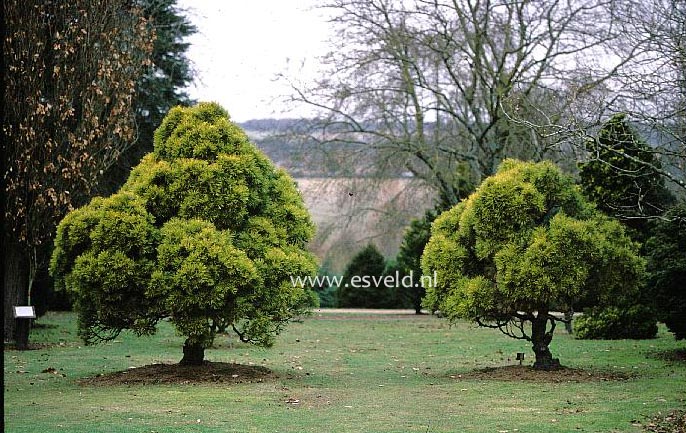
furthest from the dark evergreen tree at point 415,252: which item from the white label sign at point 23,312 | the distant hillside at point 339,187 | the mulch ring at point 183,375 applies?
the mulch ring at point 183,375

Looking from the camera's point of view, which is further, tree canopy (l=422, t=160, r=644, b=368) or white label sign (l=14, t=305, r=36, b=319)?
white label sign (l=14, t=305, r=36, b=319)

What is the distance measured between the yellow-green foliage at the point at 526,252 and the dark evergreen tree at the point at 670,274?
1.39 m

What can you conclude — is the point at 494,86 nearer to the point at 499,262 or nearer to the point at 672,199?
the point at 672,199

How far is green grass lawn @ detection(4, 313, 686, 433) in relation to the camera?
805 centimetres

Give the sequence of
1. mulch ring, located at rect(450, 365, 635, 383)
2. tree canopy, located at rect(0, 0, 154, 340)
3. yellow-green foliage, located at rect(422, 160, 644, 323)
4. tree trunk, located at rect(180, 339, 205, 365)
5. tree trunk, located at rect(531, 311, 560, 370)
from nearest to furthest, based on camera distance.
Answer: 1. yellow-green foliage, located at rect(422, 160, 644, 323)
2. mulch ring, located at rect(450, 365, 635, 383)
3. tree trunk, located at rect(180, 339, 205, 365)
4. tree trunk, located at rect(531, 311, 560, 370)
5. tree canopy, located at rect(0, 0, 154, 340)

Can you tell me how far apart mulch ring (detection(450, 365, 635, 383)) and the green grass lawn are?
0.51ft

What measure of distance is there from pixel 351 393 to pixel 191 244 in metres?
2.72

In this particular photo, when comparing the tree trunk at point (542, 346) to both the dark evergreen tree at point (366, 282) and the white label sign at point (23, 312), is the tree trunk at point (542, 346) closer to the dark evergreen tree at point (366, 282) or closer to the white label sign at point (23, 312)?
the white label sign at point (23, 312)

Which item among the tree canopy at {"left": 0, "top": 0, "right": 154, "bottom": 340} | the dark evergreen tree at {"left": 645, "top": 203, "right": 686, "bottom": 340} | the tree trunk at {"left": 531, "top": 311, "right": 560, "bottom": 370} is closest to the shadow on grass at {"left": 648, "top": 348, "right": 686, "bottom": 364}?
the dark evergreen tree at {"left": 645, "top": 203, "right": 686, "bottom": 340}

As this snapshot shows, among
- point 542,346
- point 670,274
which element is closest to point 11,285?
point 542,346

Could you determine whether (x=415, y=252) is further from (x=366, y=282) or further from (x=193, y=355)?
(x=193, y=355)

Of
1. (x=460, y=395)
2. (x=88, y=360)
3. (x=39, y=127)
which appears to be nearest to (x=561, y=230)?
(x=460, y=395)

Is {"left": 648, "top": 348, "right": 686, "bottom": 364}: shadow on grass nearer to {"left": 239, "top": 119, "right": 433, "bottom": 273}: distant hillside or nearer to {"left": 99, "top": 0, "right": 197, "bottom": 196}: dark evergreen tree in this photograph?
{"left": 239, "top": 119, "right": 433, "bottom": 273}: distant hillside

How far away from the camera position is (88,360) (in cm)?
1371
